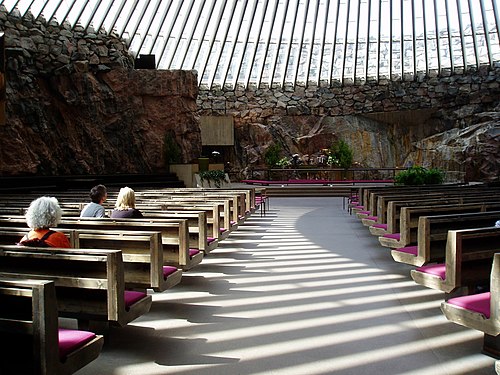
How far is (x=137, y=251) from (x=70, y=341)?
4.30 ft

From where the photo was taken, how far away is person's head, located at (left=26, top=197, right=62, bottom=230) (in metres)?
3.34

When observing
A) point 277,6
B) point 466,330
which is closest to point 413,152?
point 277,6

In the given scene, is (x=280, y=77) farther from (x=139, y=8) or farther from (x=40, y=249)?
(x=40, y=249)

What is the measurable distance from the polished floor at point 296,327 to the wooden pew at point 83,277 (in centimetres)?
31

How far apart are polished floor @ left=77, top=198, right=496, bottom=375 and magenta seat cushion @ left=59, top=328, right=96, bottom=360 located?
0.41 meters

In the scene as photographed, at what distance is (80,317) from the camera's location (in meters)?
2.99

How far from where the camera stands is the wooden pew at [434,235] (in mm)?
4250

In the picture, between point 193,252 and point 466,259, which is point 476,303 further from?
point 193,252

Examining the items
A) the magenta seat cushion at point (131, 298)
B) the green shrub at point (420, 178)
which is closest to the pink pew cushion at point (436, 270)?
the magenta seat cushion at point (131, 298)

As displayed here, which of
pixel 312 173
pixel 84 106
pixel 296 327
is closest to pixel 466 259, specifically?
pixel 296 327

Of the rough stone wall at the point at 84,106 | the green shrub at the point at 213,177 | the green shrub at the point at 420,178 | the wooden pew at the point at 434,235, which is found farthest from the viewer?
the green shrub at the point at 213,177

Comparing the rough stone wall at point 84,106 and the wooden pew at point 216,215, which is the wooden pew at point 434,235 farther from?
the rough stone wall at point 84,106

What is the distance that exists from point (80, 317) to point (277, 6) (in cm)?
1849

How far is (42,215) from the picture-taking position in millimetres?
3355
